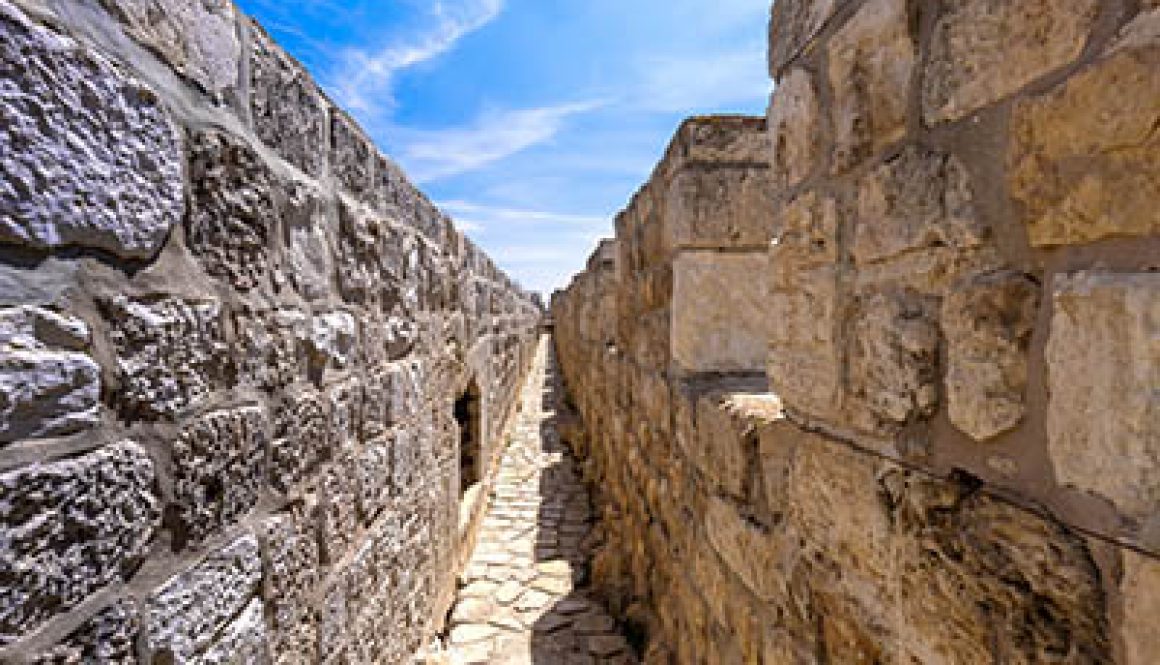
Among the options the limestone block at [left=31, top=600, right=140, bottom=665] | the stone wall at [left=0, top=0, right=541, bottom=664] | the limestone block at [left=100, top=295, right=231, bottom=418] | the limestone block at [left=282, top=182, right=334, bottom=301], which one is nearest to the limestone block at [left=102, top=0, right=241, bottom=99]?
the stone wall at [left=0, top=0, right=541, bottom=664]

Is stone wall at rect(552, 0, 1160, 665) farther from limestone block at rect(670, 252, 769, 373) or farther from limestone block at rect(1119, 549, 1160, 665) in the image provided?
limestone block at rect(670, 252, 769, 373)

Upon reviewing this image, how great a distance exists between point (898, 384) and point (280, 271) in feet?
4.21

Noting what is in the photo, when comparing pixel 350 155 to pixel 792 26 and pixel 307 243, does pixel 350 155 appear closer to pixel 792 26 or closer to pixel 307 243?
pixel 307 243

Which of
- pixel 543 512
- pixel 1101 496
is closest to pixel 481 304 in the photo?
pixel 543 512

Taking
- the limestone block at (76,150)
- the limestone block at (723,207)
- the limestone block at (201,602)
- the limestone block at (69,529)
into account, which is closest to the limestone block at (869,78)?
the limestone block at (723,207)

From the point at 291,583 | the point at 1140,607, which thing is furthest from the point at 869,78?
the point at 291,583

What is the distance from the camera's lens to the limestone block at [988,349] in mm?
668

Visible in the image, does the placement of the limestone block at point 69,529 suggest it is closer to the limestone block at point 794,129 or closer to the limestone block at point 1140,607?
the limestone block at point 1140,607

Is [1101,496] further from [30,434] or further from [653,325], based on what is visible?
[653,325]

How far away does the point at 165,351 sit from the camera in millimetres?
912

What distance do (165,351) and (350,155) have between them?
1082 millimetres

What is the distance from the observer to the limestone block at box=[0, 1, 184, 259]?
658 millimetres

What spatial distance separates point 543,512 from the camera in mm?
4527

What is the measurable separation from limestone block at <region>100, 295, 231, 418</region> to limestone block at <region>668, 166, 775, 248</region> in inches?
55.6
